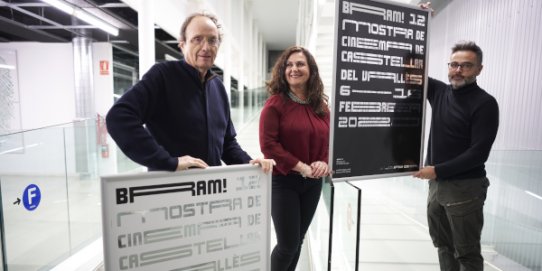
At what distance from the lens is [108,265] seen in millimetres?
1210

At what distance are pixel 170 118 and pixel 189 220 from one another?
442 mm

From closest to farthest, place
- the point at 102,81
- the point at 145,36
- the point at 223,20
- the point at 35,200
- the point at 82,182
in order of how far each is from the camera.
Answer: the point at 35,200
the point at 82,182
the point at 145,36
the point at 102,81
the point at 223,20

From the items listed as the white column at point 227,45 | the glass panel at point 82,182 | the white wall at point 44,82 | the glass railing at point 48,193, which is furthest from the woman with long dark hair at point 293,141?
the white column at point 227,45

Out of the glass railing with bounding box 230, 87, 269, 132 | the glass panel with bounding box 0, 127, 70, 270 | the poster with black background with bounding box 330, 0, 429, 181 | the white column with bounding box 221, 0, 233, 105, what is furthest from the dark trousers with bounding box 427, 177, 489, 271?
the white column with bounding box 221, 0, 233, 105

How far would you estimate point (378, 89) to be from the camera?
6.06ft

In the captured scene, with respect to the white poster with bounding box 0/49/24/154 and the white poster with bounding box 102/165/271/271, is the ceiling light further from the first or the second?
the white poster with bounding box 102/165/271/271

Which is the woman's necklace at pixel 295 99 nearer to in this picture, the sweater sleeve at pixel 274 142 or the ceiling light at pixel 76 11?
the sweater sleeve at pixel 274 142

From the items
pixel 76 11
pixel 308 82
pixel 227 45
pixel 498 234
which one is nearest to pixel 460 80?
pixel 308 82

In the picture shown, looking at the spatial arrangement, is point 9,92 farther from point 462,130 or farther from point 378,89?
point 462,130

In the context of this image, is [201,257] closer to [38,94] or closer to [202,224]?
[202,224]

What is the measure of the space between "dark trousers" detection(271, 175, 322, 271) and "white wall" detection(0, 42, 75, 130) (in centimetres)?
864

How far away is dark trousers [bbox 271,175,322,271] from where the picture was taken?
1920mm

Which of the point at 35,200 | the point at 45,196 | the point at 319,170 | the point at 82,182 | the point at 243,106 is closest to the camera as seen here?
the point at 319,170

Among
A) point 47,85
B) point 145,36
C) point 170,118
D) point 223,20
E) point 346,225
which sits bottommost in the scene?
point 346,225
